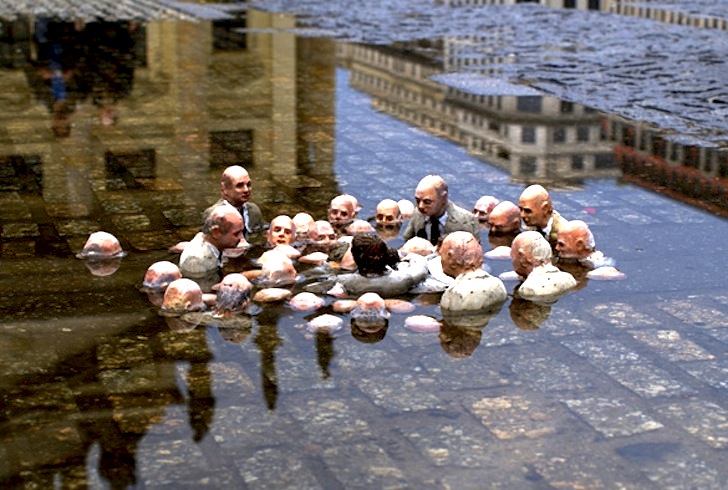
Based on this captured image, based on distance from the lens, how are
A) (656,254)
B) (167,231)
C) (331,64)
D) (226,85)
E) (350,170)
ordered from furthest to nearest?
(331,64) < (226,85) < (350,170) < (167,231) < (656,254)

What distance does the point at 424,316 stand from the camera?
6348 millimetres

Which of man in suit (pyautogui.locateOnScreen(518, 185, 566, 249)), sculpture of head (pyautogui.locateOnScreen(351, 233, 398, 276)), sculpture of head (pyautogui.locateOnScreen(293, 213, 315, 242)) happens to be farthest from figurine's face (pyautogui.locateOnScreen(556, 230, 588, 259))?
sculpture of head (pyautogui.locateOnScreen(293, 213, 315, 242))

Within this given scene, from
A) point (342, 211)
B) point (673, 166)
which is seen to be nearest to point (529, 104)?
point (673, 166)

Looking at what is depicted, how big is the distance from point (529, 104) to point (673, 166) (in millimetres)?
3123

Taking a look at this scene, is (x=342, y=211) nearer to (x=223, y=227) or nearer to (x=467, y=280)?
(x=223, y=227)

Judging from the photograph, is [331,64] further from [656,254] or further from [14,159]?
[656,254]

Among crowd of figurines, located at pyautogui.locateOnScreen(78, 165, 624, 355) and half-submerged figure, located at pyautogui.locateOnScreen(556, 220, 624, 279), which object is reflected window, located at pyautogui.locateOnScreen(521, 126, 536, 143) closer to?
crowd of figurines, located at pyautogui.locateOnScreen(78, 165, 624, 355)

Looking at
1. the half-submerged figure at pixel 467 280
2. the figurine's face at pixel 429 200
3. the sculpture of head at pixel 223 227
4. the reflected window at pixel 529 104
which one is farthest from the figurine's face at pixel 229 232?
the reflected window at pixel 529 104

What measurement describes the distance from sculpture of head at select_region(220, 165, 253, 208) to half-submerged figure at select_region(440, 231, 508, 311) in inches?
58.8

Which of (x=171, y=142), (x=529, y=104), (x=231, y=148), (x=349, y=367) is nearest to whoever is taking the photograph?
(x=349, y=367)

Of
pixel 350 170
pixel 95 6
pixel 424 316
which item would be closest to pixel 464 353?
pixel 424 316

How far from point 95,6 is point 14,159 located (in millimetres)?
14276

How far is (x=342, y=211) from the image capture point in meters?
8.16

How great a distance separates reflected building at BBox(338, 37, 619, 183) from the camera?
10.3 meters
